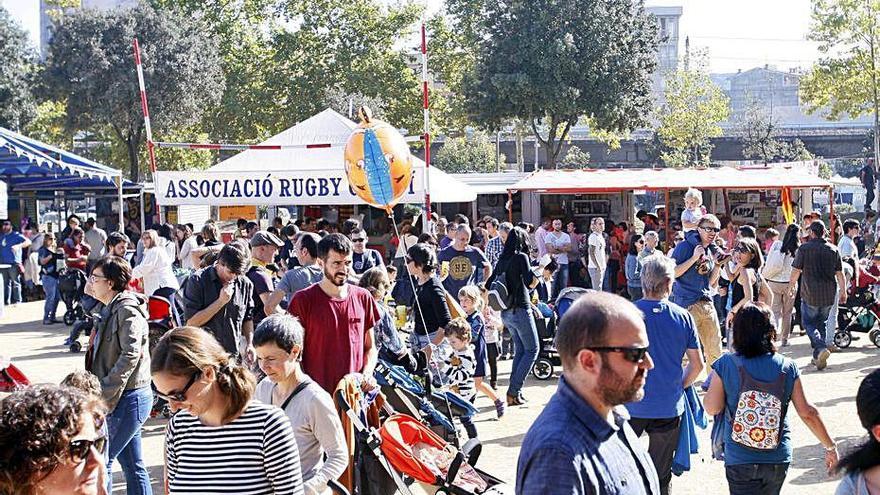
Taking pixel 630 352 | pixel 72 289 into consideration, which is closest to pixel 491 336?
pixel 630 352

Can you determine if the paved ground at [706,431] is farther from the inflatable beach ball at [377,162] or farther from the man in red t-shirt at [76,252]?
the inflatable beach ball at [377,162]

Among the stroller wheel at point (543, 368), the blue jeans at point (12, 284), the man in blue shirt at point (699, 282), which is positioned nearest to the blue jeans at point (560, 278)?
the stroller wheel at point (543, 368)

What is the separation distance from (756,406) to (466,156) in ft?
202

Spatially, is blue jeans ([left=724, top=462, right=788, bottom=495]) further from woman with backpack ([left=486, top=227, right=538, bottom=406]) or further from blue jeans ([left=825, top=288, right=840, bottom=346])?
blue jeans ([left=825, top=288, right=840, bottom=346])

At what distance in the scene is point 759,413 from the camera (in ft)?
17.2

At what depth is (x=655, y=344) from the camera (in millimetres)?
6047

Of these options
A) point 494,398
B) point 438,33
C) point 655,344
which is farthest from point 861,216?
point 655,344

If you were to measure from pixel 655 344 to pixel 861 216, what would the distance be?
38786 mm

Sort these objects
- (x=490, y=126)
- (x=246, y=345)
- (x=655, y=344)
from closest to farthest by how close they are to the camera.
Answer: (x=655, y=344), (x=246, y=345), (x=490, y=126)

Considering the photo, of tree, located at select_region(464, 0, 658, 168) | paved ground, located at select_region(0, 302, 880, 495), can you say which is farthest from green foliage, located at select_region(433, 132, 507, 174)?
paved ground, located at select_region(0, 302, 880, 495)

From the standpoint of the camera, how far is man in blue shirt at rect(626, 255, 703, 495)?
600cm

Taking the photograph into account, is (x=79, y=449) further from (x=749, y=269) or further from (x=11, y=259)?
(x=11, y=259)

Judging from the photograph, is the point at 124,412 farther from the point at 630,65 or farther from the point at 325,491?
the point at 630,65

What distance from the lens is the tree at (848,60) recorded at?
34.4 m
